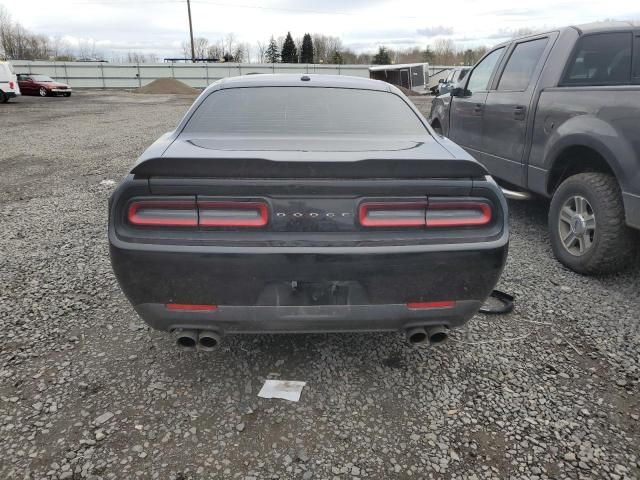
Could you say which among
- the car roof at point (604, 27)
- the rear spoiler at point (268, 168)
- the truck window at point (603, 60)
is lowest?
the rear spoiler at point (268, 168)

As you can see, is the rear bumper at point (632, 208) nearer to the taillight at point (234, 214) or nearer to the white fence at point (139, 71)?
the taillight at point (234, 214)

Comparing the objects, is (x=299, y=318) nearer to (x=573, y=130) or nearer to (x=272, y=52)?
(x=573, y=130)

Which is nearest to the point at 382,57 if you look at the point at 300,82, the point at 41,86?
the point at 41,86

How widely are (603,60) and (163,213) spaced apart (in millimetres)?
4395

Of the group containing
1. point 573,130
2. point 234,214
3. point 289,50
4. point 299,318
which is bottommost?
point 299,318

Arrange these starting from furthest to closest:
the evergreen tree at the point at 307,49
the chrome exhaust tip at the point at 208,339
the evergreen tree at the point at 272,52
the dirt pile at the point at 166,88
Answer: the evergreen tree at the point at 272,52, the evergreen tree at the point at 307,49, the dirt pile at the point at 166,88, the chrome exhaust tip at the point at 208,339

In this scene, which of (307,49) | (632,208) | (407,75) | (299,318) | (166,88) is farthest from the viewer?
(307,49)

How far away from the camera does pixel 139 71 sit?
4794cm

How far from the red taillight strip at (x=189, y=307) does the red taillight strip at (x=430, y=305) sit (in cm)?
94

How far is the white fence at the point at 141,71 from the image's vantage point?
149ft

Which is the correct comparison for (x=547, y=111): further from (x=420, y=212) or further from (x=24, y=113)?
(x=24, y=113)

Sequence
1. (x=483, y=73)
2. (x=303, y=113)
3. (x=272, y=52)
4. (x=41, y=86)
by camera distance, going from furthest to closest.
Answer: (x=272, y=52) → (x=41, y=86) → (x=483, y=73) → (x=303, y=113)

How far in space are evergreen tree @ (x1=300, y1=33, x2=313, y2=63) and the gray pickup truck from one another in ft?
283

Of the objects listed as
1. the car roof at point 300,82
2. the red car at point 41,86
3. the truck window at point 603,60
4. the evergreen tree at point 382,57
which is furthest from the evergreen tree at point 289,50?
the car roof at point 300,82
